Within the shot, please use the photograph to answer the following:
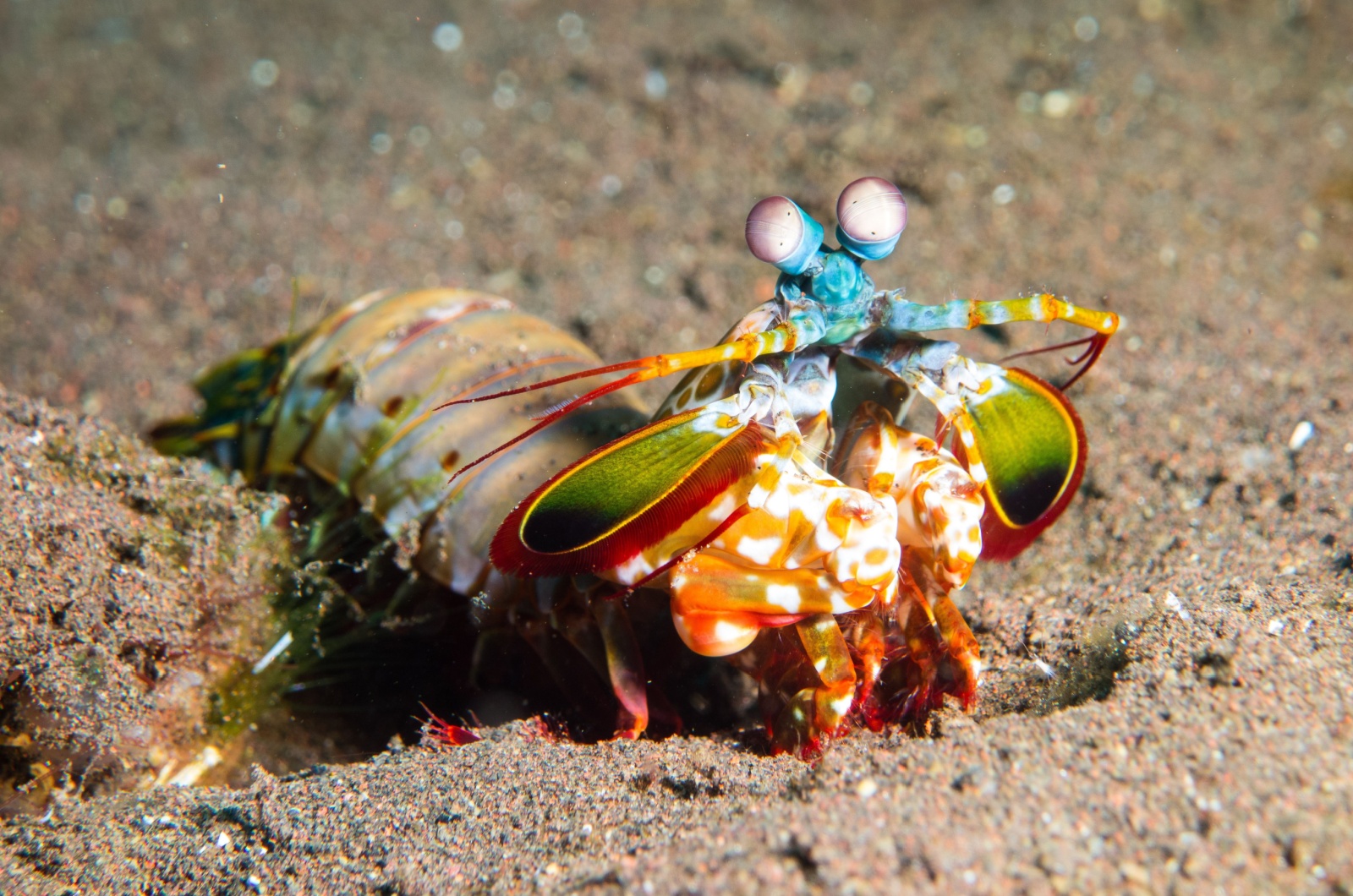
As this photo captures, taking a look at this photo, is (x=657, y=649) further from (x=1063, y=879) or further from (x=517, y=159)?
(x=517, y=159)

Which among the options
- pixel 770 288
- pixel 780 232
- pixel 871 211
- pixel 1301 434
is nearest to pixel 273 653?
pixel 780 232

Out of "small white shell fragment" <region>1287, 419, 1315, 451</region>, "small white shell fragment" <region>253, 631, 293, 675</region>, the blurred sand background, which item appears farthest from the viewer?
"small white shell fragment" <region>1287, 419, 1315, 451</region>

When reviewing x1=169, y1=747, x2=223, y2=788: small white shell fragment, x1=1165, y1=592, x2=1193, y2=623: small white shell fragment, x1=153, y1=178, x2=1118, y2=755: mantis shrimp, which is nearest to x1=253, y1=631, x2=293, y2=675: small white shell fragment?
x1=169, y1=747, x2=223, y2=788: small white shell fragment

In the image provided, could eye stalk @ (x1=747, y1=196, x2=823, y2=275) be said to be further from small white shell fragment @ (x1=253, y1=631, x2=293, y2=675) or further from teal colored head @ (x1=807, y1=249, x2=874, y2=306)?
small white shell fragment @ (x1=253, y1=631, x2=293, y2=675)

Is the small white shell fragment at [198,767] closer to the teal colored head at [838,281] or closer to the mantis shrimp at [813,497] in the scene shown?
the mantis shrimp at [813,497]

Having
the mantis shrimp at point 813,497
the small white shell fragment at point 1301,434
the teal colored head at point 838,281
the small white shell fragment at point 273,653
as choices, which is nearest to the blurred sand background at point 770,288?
the small white shell fragment at point 1301,434

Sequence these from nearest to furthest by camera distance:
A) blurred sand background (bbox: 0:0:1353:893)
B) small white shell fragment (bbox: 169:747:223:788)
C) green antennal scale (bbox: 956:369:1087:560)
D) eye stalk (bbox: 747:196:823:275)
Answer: blurred sand background (bbox: 0:0:1353:893) < eye stalk (bbox: 747:196:823:275) < green antennal scale (bbox: 956:369:1087:560) < small white shell fragment (bbox: 169:747:223:788)
